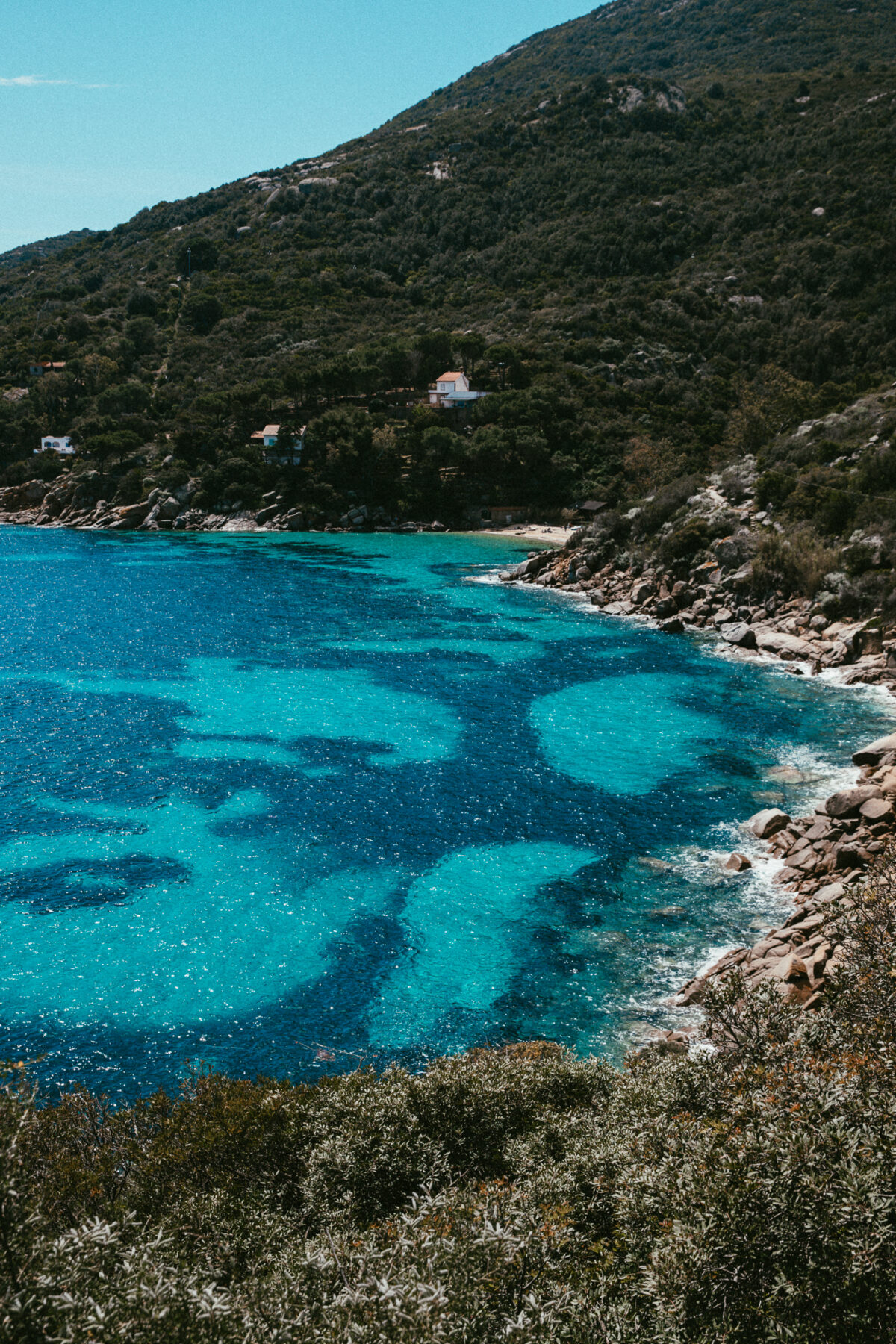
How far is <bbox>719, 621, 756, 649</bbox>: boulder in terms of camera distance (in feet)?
160

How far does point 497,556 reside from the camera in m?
81.0

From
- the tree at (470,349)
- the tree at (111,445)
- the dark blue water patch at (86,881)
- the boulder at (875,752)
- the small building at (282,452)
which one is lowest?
the boulder at (875,752)

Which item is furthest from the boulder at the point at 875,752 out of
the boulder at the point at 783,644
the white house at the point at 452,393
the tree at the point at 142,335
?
the tree at the point at 142,335

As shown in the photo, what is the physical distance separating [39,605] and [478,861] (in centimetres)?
4800

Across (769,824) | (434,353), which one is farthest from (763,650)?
(434,353)

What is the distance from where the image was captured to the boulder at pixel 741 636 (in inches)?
1914

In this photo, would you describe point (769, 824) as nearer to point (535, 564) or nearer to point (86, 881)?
point (86, 881)

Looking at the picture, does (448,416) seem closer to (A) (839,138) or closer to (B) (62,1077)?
(A) (839,138)

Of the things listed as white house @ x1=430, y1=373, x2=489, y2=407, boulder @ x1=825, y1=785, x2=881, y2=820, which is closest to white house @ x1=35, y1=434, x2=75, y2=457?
white house @ x1=430, y1=373, x2=489, y2=407

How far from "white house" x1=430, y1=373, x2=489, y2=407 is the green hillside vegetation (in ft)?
317

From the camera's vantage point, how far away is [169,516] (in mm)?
100000

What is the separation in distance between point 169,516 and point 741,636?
237 ft

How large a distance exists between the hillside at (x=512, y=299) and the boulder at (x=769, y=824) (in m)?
48.5

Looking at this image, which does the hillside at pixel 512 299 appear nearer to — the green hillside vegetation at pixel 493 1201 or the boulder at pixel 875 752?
the boulder at pixel 875 752
